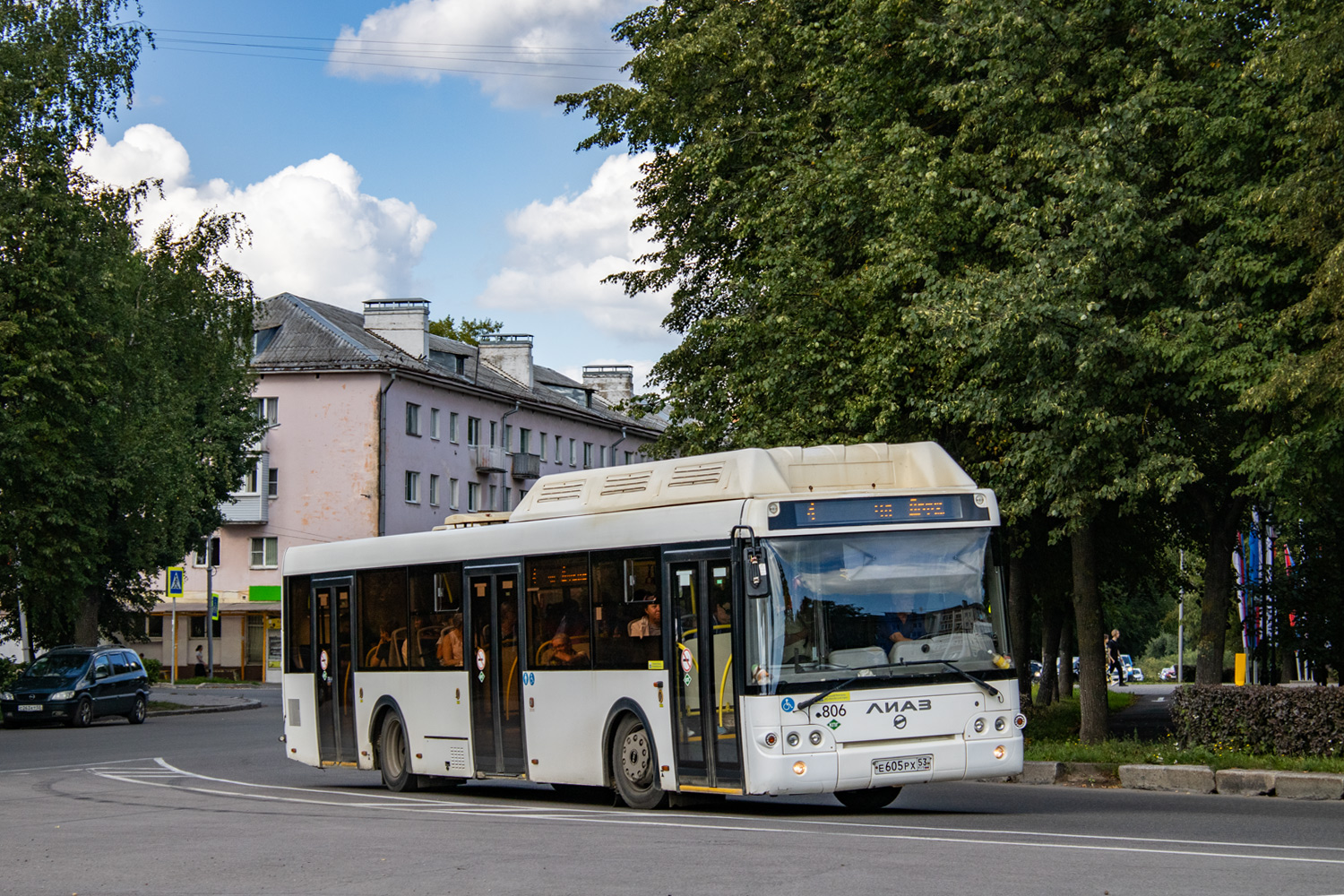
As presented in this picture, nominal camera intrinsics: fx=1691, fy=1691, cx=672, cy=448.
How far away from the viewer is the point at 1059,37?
2088cm

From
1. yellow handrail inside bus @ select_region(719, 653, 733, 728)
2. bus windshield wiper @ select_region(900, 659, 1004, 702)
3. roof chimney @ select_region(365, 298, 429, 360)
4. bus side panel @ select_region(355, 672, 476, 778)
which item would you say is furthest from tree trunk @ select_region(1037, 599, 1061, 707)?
roof chimney @ select_region(365, 298, 429, 360)

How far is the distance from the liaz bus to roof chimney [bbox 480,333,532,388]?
7129cm

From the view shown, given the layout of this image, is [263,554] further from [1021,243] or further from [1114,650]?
[1021,243]

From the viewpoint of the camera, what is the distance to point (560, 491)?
16.7m

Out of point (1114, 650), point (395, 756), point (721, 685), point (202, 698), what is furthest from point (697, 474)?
point (1114, 650)

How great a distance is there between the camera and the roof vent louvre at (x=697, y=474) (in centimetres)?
1454

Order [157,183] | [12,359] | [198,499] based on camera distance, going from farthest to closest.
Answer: [198,499], [157,183], [12,359]

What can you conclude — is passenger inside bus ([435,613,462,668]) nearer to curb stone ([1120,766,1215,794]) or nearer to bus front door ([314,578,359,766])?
bus front door ([314,578,359,766])

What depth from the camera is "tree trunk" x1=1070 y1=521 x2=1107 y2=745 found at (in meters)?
22.7

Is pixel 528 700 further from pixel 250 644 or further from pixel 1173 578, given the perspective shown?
pixel 250 644

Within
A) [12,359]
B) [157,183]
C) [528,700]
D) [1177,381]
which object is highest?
[157,183]

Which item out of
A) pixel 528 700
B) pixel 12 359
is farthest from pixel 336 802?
pixel 12 359

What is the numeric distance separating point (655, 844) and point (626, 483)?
492 centimetres

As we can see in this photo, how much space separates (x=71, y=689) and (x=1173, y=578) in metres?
24.0
